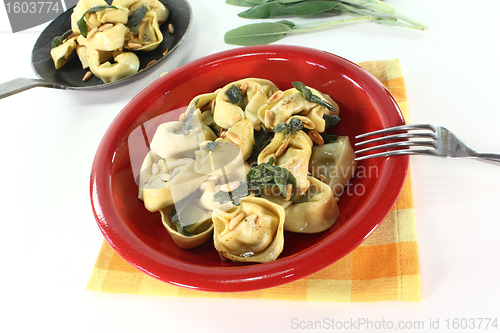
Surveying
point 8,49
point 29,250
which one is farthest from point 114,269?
point 8,49

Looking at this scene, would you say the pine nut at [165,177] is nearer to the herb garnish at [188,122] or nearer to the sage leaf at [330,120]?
the herb garnish at [188,122]

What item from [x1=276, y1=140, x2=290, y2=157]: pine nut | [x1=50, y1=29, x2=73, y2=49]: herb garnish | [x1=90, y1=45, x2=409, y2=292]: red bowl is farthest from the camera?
[x1=50, y1=29, x2=73, y2=49]: herb garnish

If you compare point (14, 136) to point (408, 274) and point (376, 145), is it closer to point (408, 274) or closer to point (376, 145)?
point (376, 145)

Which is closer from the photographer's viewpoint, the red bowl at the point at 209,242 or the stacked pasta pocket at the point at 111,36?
the red bowl at the point at 209,242

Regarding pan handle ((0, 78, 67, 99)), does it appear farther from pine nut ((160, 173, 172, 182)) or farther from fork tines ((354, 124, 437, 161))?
fork tines ((354, 124, 437, 161))

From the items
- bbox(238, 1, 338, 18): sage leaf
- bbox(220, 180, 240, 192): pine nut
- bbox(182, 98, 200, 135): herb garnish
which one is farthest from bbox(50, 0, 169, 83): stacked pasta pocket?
bbox(220, 180, 240, 192): pine nut

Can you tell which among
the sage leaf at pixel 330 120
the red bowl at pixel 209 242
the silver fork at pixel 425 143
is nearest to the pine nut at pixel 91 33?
the red bowl at pixel 209 242

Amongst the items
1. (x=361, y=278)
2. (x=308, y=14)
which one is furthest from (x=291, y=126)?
(x=308, y=14)
